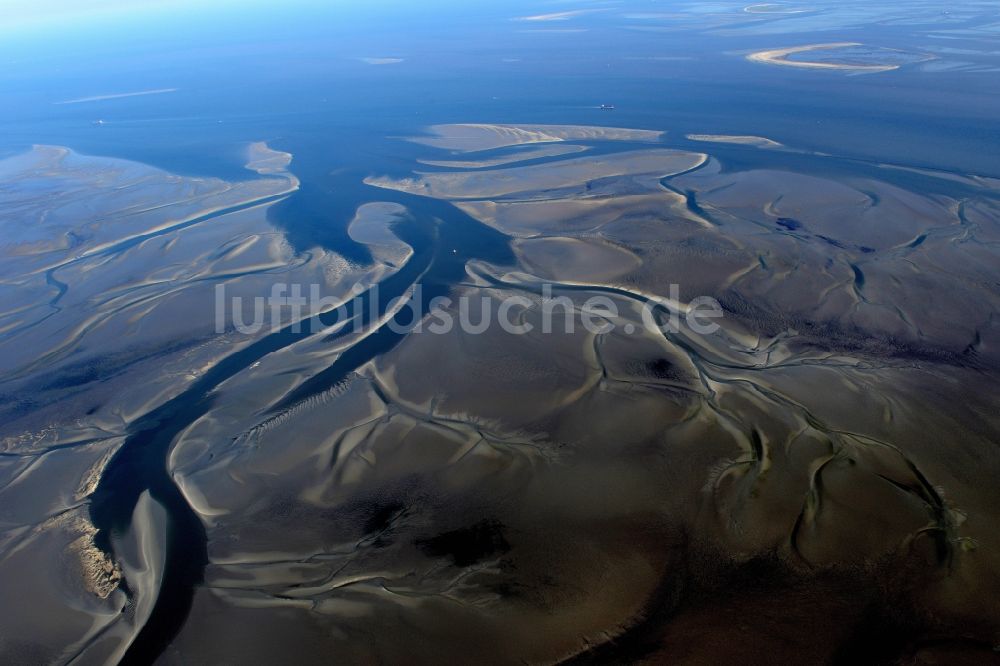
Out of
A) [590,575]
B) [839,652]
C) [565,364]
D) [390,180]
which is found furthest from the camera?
[390,180]

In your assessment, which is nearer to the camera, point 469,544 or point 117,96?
point 469,544

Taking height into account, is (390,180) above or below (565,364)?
above

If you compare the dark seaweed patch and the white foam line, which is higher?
the white foam line

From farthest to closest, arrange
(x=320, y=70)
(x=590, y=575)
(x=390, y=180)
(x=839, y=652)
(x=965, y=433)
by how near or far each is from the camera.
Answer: (x=320, y=70), (x=390, y=180), (x=965, y=433), (x=590, y=575), (x=839, y=652)

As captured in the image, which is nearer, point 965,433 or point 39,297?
point 965,433

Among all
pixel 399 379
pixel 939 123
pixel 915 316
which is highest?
pixel 939 123

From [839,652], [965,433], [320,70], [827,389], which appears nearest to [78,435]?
[839,652]

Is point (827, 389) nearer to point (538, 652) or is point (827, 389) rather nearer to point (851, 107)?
point (538, 652)

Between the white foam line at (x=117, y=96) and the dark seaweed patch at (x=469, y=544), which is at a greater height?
the white foam line at (x=117, y=96)

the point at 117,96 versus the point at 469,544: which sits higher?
the point at 117,96

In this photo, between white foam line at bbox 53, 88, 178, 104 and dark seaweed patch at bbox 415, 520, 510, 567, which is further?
white foam line at bbox 53, 88, 178, 104

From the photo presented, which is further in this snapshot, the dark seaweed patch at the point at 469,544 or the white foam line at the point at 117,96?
the white foam line at the point at 117,96
